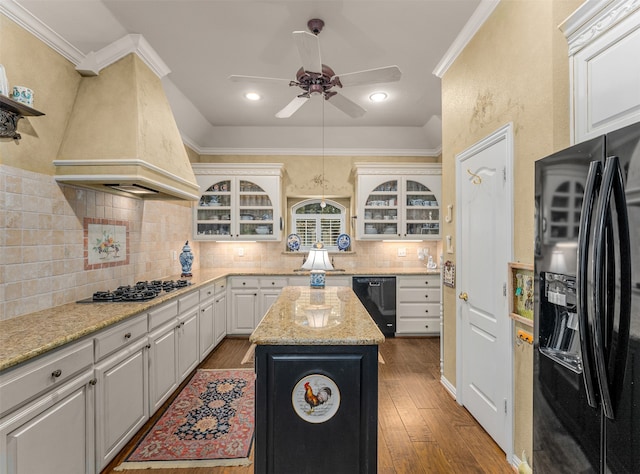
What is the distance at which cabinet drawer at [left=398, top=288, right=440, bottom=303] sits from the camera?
169 inches

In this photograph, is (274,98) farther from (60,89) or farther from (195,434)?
(195,434)

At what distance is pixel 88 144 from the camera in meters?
2.25

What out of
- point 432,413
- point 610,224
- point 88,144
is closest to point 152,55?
point 88,144

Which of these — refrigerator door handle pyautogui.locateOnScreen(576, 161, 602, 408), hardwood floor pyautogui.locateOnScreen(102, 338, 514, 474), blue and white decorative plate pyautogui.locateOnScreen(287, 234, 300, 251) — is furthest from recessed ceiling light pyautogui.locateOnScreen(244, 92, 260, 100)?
refrigerator door handle pyautogui.locateOnScreen(576, 161, 602, 408)

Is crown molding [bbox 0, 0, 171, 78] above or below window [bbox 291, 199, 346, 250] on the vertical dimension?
above

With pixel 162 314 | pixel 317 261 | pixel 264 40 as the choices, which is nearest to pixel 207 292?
pixel 162 314

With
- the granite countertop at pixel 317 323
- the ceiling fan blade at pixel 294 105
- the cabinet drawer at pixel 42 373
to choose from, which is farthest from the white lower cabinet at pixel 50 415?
the ceiling fan blade at pixel 294 105

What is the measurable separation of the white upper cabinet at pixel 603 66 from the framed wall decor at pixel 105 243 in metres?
3.19

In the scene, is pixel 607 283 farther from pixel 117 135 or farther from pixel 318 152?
pixel 318 152

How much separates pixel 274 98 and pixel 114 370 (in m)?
3.08

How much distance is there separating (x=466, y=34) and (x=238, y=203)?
337 cm

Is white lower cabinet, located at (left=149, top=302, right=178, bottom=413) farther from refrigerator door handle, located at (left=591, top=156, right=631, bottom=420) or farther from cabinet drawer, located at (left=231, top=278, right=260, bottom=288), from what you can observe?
refrigerator door handle, located at (left=591, top=156, right=631, bottom=420)

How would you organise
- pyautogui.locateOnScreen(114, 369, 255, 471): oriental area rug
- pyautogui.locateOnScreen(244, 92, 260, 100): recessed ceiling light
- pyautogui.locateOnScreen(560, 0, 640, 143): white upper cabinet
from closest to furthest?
pyautogui.locateOnScreen(560, 0, 640, 143): white upper cabinet < pyautogui.locateOnScreen(114, 369, 255, 471): oriental area rug < pyautogui.locateOnScreen(244, 92, 260, 100): recessed ceiling light

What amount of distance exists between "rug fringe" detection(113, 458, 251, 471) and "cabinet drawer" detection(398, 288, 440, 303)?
9.52 feet
